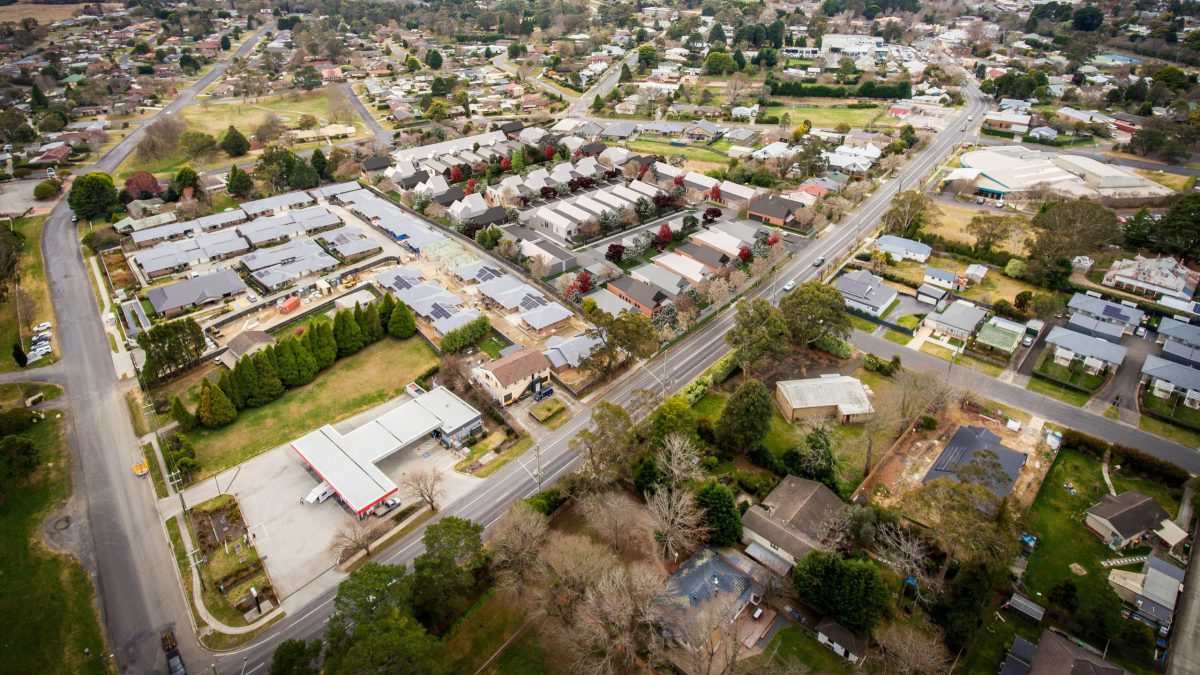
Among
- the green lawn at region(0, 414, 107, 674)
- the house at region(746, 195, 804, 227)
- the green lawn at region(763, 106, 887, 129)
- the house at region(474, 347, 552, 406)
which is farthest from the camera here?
the green lawn at region(763, 106, 887, 129)

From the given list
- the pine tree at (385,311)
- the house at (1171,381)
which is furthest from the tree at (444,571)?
the house at (1171,381)

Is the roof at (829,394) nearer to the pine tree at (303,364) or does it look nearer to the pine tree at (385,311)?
the pine tree at (385,311)

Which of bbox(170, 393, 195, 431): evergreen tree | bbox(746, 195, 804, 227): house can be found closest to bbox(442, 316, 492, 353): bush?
bbox(170, 393, 195, 431): evergreen tree

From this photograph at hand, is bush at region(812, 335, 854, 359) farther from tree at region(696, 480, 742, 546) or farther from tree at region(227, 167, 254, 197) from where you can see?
tree at region(227, 167, 254, 197)

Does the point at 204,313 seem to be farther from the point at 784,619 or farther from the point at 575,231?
the point at 784,619

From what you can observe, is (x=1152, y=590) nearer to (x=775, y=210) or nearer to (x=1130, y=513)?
(x=1130, y=513)

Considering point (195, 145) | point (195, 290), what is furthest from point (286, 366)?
point (195, 145)
